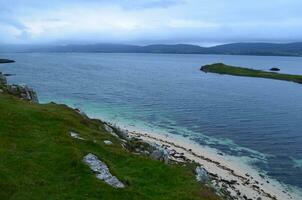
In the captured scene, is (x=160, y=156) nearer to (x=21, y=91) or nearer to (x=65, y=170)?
(x=65, y=170)

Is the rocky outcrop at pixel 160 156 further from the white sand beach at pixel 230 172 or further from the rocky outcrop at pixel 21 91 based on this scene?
the rocky outcrop at pixel 21 91

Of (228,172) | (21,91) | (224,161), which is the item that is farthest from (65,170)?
(21,91)

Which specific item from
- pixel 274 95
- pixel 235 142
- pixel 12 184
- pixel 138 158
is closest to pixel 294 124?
pixel 235 142

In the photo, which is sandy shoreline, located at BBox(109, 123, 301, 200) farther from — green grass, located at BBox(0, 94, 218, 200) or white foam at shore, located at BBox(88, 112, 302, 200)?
green grass, located at BBox(0, 94, 218, 200)

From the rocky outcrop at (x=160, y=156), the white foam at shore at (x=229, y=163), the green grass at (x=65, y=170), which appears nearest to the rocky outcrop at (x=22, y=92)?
the white foam at shore at (x=229, y=163)

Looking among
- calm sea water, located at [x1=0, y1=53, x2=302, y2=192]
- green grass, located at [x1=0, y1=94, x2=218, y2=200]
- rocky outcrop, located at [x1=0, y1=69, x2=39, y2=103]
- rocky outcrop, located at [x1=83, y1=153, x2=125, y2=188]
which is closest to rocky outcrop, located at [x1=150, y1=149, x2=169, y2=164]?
green grass, located at [x1=0, y1=94, x2=218, y2=200]

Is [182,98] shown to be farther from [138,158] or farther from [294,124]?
[138,158]
